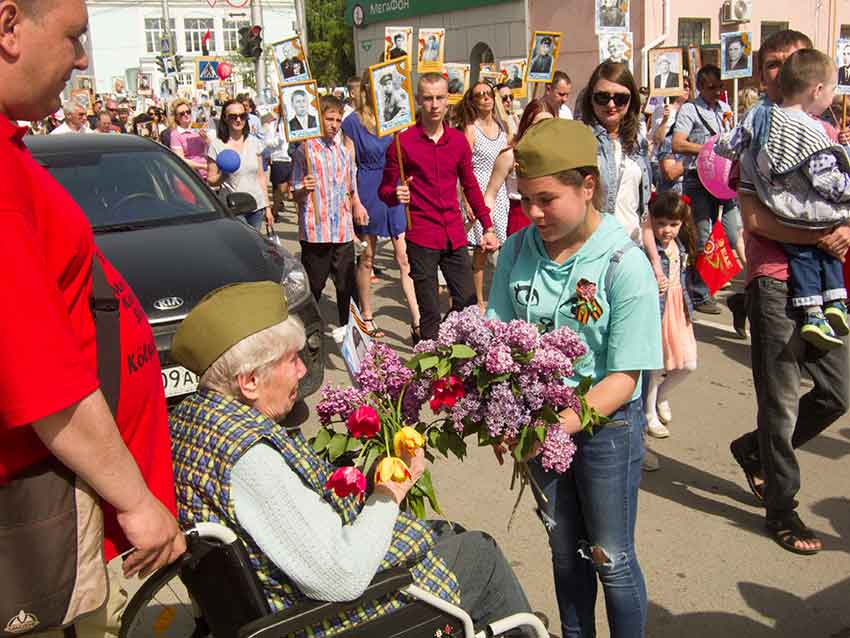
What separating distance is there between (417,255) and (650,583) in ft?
11.2

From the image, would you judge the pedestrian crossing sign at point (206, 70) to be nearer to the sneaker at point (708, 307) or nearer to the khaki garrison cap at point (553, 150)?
the sneaker at point (708, 307)

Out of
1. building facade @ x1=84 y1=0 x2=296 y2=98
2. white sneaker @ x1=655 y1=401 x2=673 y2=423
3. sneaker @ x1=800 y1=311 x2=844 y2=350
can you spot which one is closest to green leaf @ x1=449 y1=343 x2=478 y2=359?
sneaker @ x1=800 y1=311 x2=844 y2=350

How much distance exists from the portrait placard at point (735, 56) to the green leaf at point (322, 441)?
7.80 m

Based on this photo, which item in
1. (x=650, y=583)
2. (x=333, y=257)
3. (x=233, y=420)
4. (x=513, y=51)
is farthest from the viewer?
(x=513, y=51)

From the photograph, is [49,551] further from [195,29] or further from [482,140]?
[195,29]

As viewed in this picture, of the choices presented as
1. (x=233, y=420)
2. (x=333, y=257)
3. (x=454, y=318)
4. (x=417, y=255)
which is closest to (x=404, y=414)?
(x=454, y=318)

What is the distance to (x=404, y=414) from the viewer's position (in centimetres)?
270

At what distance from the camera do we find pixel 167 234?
5.88 metres

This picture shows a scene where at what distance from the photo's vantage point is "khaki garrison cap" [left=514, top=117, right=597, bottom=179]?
2.68 m

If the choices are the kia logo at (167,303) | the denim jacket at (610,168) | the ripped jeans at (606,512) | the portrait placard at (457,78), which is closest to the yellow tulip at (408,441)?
the ripped jeans at (606,512)

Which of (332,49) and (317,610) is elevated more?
(332,49)

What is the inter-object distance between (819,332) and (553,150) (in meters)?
1.83

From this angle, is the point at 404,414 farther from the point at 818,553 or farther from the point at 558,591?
the point at 818,553

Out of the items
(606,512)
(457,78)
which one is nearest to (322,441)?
(606,512)
